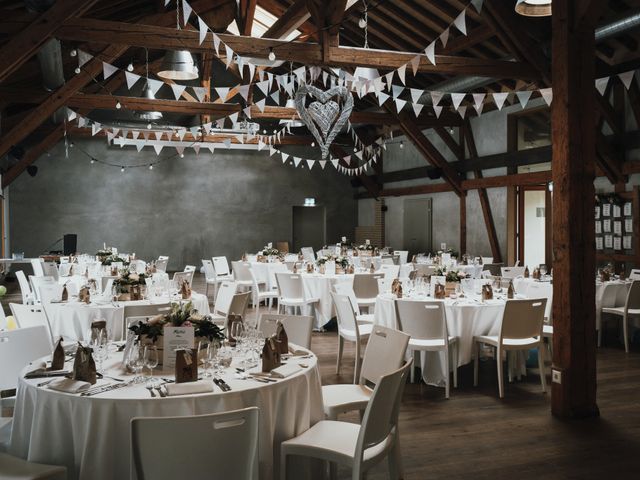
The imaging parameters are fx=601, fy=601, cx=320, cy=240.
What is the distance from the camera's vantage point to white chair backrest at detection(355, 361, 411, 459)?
2.71m

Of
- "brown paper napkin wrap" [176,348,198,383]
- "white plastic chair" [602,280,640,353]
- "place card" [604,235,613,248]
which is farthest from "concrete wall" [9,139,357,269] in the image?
A: "brown paper napkin wrap" [176,348,198,383]

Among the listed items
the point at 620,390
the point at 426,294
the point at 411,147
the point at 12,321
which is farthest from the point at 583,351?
the point at 411,147

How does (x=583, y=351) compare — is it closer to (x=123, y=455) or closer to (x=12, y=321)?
(x=123, y=455)

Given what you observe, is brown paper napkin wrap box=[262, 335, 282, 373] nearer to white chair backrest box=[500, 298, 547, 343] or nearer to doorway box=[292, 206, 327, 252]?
white chair backrest box=[500, 298, 547, 343]

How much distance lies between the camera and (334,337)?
835 centimetres

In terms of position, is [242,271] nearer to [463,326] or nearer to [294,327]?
[463,326]

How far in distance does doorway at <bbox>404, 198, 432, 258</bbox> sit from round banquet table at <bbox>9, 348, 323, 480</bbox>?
13.7 metres

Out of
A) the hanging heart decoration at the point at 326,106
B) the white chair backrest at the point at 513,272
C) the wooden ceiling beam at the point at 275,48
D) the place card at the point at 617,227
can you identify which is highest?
the wooden ceiling beam at the point at 275,48

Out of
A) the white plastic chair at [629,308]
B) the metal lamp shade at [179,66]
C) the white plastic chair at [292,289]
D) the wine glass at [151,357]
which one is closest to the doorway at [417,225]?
the metal lamp shade at [179,66]

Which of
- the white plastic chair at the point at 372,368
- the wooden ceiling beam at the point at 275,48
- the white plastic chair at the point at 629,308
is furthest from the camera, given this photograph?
the white plastic chair at the point at 629,308

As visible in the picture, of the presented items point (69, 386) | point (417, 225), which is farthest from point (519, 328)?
point (417, 225)

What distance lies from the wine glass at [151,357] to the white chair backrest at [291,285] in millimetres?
5063

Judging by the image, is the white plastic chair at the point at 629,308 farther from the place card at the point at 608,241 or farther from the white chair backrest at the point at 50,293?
the white chair backrest at the point at 50,293

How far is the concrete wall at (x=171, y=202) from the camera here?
695 inches
